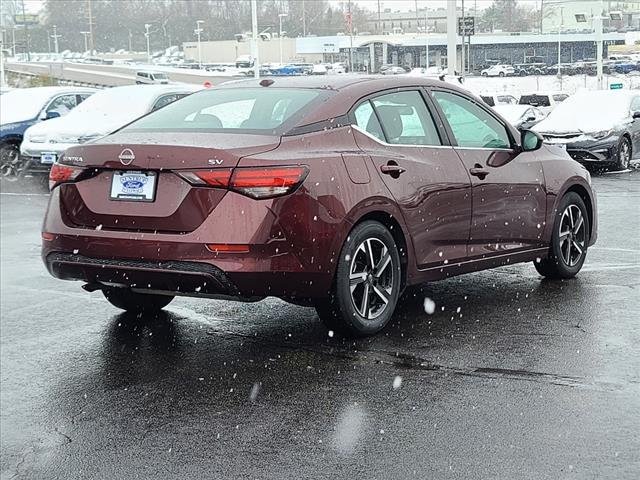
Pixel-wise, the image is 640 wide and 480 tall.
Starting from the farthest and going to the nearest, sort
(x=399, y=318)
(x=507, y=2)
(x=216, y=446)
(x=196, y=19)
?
(x=196, y=19), (x=507, y=2), (x=399, y=318), (x=216, y=446)

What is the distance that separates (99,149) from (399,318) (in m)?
2.12

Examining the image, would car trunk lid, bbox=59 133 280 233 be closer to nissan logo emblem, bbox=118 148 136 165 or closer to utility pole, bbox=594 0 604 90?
nissan logo emblem, bbox=118 148 136 165

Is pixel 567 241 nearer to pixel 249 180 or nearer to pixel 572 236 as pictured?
pixel 572 236

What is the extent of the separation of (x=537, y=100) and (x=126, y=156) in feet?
103

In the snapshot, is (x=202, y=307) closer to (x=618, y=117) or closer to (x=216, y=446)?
(x=216, y=446)

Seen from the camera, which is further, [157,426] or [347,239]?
[347,239]

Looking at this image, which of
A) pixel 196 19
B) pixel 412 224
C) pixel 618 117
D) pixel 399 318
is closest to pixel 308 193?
pixel 412 224

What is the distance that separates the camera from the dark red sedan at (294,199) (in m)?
5.44

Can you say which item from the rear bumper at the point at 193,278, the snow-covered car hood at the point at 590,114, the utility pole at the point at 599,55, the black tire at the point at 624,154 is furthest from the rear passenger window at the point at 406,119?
the utility pole at the point at 599,55

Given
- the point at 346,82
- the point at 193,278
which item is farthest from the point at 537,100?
the point at 193,278

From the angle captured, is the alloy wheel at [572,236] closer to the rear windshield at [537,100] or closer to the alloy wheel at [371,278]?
the alloy wheel at [371,278]

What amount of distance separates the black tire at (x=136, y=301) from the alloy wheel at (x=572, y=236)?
9.64ft

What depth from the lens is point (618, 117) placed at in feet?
64.0

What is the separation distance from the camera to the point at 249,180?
5402 mm
